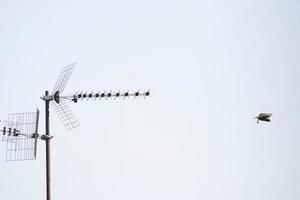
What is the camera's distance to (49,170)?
10359 millimetres

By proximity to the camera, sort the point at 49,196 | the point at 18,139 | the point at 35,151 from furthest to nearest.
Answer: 1. the point at 18,139
2. the point at 35,151
3. the point at 49,196

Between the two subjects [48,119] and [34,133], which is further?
[34,133]

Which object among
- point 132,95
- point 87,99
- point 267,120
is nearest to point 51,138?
point 87,99

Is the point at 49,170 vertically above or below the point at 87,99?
below

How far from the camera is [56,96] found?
11.8 meters

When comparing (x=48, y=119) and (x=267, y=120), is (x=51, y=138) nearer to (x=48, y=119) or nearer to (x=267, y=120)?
(x=48, y=119)

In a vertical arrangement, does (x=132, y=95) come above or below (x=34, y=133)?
above

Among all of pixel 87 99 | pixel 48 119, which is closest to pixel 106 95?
pixel 87 99

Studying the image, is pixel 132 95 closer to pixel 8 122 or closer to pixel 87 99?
pixel 87 99

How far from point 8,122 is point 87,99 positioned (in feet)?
11.5

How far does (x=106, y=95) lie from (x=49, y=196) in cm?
469

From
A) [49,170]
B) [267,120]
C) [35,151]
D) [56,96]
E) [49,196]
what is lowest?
[49,196]

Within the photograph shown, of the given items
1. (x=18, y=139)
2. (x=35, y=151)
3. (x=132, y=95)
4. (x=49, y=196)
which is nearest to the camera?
(x=49, y=196)

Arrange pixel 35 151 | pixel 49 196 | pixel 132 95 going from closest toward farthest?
pixel 49 196
pixel 35 151
pixel 132 95
